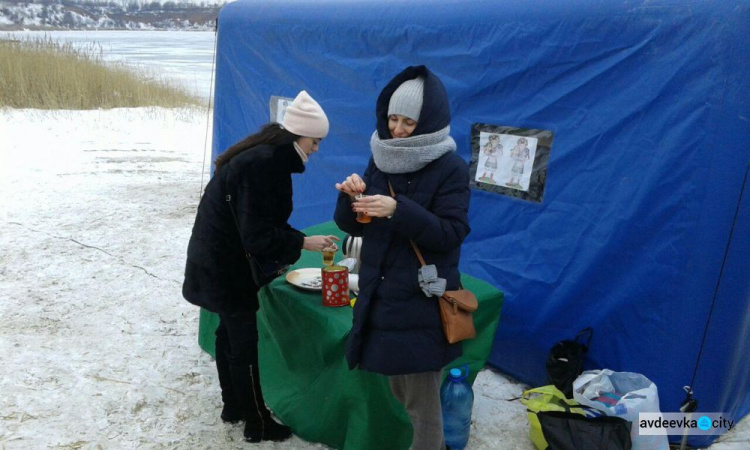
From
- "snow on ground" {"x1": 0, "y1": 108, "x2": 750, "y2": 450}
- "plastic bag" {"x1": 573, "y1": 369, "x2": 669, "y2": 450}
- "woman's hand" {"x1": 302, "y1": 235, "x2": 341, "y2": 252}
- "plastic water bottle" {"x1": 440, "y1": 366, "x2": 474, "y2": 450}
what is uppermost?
"woman's hand" {"x1": 302, "y1": 235, "x2": 341, "y2": 252}

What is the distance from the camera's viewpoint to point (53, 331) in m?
3.84

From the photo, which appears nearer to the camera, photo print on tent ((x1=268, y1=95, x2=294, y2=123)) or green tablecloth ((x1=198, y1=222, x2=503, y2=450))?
green tablecloth ((x1=198, y1=222, x2=503, y2=450))

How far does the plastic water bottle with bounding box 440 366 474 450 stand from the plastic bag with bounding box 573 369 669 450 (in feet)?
1.68

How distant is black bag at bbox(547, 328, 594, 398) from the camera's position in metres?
2.93

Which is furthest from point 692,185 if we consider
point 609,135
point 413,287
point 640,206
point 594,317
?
point 413,287

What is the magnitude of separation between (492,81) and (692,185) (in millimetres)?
1269

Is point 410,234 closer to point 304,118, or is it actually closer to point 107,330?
point 304,118

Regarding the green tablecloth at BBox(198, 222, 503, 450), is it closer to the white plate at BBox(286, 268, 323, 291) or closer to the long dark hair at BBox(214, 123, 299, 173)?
the white plate at BBox(286, 268, 323, 291)

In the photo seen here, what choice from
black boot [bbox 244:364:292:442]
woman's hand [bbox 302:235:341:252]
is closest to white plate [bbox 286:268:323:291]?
woman's hand [bbox 302:235:341:252]

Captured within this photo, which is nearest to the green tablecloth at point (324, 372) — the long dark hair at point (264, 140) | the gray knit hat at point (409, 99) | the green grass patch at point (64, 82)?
the long dark hair at point (264, 140)

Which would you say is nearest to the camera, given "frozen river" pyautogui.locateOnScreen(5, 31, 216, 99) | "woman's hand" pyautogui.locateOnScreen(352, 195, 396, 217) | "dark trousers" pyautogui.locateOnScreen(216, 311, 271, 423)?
"woman's hand" pyautogui.locateOnScreen(352, 195, 396, 217)

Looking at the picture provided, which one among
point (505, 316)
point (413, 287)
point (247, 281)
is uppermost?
point (413, 287)

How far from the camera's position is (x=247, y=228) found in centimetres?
227

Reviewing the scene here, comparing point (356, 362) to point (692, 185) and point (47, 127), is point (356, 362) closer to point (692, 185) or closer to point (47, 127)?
point (692, 185)
